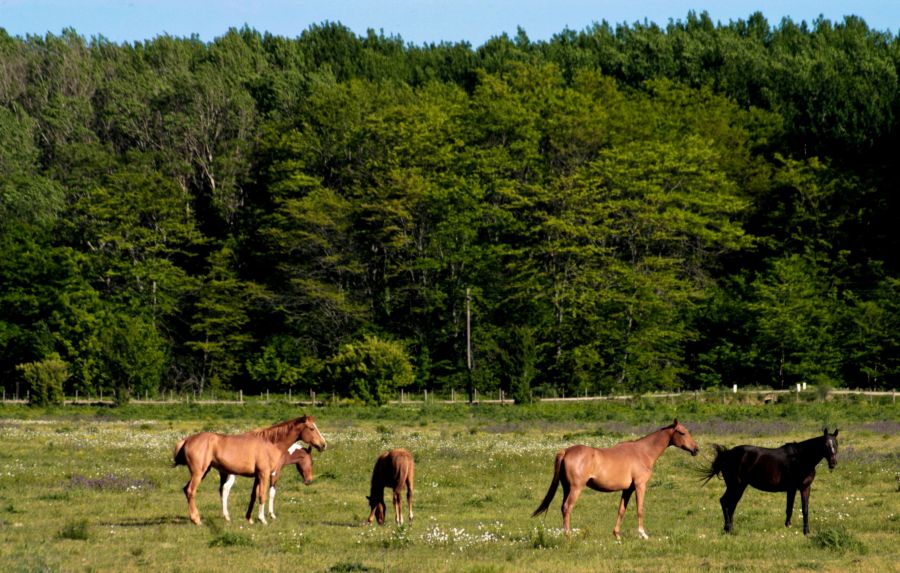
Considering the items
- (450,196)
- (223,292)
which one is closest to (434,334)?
(450,196)

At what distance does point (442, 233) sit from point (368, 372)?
20664 mm

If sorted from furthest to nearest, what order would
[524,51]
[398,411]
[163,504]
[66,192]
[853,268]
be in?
[524,51], [66,192], [853,268], [398,411], [163,504]

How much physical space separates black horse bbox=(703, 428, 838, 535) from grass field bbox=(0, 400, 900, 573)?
2.69 ft

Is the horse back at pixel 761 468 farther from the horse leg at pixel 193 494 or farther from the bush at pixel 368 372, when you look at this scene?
the bush at pixel 368 372

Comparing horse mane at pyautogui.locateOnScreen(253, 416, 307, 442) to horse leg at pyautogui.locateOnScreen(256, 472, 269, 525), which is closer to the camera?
horse leg at pyautogui.locateOnScreen(256, 472, 269, 525)

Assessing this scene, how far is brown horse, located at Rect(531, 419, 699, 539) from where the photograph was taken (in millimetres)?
22312

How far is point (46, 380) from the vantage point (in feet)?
236

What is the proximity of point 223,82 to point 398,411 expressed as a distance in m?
54.0

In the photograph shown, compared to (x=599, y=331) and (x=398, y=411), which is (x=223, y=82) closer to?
(x=599, y=331)

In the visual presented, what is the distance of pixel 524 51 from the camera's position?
13588cm

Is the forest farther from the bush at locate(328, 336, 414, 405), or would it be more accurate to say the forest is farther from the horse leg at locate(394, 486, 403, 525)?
the horse leg at locate(394, 486, 403, 525)

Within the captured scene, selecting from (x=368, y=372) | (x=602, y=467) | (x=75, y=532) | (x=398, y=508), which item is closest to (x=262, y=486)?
(x=398, y=508)

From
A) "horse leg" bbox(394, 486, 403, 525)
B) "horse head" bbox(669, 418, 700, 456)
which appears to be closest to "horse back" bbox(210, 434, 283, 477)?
"horse leg" bbox(394, 486, 403, 525)

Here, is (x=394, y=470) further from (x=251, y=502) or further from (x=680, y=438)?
(x=680, y=438)
